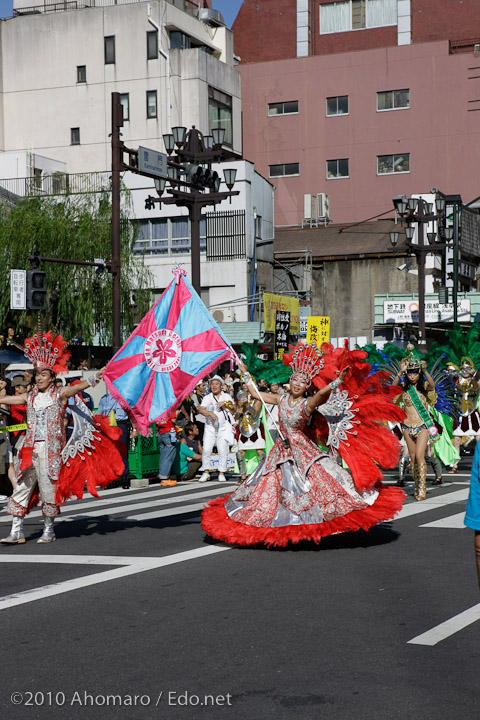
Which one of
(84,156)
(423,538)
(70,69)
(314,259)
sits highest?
(70,69)

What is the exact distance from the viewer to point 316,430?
32.5ft

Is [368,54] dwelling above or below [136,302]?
above

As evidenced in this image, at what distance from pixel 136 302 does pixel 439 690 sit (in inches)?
1221

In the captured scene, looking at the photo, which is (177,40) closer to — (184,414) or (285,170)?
(285,170)

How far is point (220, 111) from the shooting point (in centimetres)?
4959

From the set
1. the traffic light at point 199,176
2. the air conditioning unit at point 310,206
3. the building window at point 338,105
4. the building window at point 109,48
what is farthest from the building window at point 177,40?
the traffic light at point 199,176

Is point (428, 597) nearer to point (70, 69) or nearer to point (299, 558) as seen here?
point (299, 558)

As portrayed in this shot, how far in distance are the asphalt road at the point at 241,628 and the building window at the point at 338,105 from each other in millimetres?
44423

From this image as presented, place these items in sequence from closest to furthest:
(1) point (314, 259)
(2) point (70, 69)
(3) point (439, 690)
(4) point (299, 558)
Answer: (3) point (439, 690), (4) point (299, 558), (1) point (314, 259), (2) point (70, 69)

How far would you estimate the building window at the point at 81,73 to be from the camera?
48.3m

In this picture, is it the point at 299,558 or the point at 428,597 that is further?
the point at 299,558

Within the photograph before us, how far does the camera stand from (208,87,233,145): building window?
48.4 metres

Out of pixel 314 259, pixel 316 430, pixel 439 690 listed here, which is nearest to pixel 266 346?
pixel 314 259

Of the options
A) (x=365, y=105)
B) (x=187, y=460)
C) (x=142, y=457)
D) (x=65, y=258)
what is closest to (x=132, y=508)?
(x=142, y=457)
